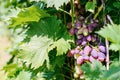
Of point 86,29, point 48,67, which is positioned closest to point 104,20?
point 86,29

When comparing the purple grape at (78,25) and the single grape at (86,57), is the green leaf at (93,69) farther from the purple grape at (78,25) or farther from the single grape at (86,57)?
the purple grape at (78,25)

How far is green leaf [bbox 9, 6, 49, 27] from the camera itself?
1.96 meters

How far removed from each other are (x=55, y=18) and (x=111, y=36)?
2.59 ft

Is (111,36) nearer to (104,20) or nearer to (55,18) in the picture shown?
(104,20)

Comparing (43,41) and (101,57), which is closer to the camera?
(101,57)

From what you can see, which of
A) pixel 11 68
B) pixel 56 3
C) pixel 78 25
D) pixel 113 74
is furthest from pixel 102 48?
pixel 11 68

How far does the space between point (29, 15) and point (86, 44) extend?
31 centimetres

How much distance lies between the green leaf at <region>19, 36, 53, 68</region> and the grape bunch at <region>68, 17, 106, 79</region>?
0.13 m

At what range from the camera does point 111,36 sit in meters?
1.30

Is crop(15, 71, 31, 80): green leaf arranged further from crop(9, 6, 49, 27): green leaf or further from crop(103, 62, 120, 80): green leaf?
crop(103, 62, 120, 80): green leaf

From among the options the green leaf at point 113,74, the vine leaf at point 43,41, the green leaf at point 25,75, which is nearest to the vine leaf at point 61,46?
the vine leaf at point 43,41

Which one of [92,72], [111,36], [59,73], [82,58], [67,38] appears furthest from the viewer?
[59,73]

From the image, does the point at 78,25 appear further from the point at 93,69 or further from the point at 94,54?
the point at 93,69

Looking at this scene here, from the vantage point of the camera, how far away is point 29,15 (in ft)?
6.54
